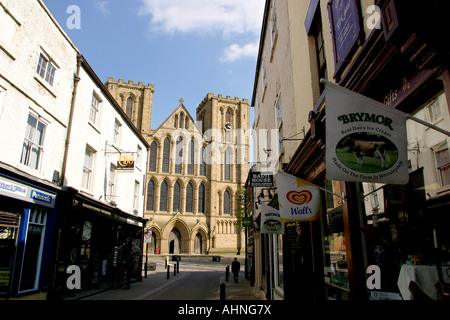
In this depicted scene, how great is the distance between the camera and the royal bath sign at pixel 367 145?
2.86m

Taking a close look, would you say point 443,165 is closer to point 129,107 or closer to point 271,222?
point 271,222

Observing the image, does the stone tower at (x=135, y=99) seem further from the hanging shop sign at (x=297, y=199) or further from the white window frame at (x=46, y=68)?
the hanging shop sign at (x=297, y=199)

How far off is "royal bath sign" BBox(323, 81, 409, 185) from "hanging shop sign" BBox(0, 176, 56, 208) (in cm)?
857

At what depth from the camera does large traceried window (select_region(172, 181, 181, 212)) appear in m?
47.4

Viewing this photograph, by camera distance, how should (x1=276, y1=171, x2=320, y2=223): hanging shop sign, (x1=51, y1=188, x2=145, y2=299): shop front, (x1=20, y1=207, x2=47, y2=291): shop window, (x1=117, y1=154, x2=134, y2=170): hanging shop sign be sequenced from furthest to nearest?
(x1=117, y1=154, x2=134, y2=170): hanging shop sign, (x1=51, y1=188, x2=145, y2=299): shop front, (x1=20, y1=207, x2=47, y2=291): shop window, (x1=276, y1=171, x2=320, y2=223): hanging shop sign

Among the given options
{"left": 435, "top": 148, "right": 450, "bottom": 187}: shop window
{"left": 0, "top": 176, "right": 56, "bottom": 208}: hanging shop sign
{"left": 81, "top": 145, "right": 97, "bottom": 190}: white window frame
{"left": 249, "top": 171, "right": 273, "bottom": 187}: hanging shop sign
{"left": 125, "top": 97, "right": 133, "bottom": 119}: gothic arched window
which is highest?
{"left": 125, "top": 97, "right": 133, "bottom": 119}: gothic arched window

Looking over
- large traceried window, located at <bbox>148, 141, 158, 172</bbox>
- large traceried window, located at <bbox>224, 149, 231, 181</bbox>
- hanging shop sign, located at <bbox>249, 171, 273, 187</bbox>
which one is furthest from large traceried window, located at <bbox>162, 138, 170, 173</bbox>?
hanging shop sign, located at <bbox>249, 171, 273, 187</bbox>

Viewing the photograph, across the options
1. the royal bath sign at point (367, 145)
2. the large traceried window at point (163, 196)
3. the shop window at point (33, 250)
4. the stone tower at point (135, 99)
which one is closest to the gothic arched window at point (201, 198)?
the large traceried window at point (163, 196)

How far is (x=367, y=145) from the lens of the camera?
2.86 metres

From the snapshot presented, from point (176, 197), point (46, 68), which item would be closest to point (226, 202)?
point (176, 197)

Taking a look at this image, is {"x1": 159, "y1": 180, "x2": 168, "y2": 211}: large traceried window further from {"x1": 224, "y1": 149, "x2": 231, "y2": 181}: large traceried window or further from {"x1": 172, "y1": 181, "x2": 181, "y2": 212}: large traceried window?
{"x1": 224, "y1": 149, "x2": 231, "y2": 181}: large traceried window

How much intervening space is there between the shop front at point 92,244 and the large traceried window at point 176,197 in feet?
88.5

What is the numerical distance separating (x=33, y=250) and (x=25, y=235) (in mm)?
896

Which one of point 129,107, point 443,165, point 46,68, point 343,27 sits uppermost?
point 129,107
